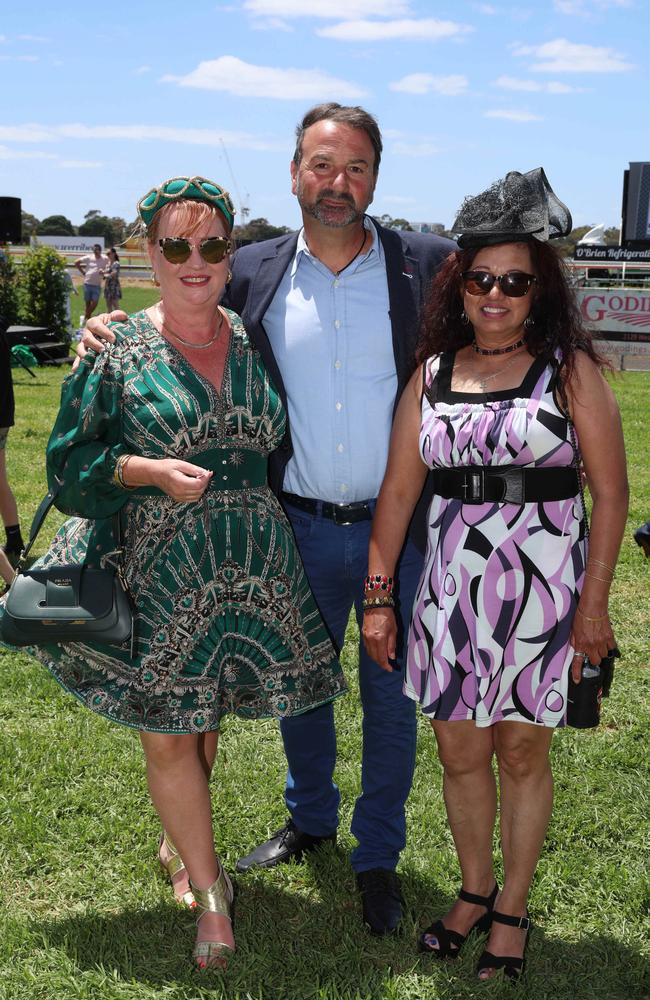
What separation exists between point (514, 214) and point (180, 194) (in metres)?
0.93

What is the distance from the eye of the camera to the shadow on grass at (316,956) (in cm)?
277

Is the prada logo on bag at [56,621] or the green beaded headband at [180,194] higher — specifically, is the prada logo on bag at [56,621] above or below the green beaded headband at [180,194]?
below

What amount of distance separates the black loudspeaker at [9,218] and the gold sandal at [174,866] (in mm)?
16577

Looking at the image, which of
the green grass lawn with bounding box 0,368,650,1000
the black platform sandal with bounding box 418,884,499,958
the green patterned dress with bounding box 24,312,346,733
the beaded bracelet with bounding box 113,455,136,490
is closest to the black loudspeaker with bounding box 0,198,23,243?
the green grass lawn with bounding box 0,368,650,1000

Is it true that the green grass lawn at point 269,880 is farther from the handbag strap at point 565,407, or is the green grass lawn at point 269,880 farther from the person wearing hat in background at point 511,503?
the handbag strap at point 565,407

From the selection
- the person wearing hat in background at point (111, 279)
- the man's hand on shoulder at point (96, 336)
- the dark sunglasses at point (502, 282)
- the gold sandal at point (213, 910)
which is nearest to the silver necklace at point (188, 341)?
the man's hand on shoulder at point (96, 336)

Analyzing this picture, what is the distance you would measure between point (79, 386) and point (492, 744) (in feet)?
5.27

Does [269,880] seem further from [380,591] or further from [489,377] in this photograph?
[489,377]

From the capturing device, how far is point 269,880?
10.9 feet

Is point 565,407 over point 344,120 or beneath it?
beneath

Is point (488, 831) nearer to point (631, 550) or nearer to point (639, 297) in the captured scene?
point (631, 550)

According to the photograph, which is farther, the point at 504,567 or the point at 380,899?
the point at 380,899

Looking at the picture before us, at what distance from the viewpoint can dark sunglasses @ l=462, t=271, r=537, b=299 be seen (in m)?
2.60

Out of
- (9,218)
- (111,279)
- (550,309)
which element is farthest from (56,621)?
(111,279)
